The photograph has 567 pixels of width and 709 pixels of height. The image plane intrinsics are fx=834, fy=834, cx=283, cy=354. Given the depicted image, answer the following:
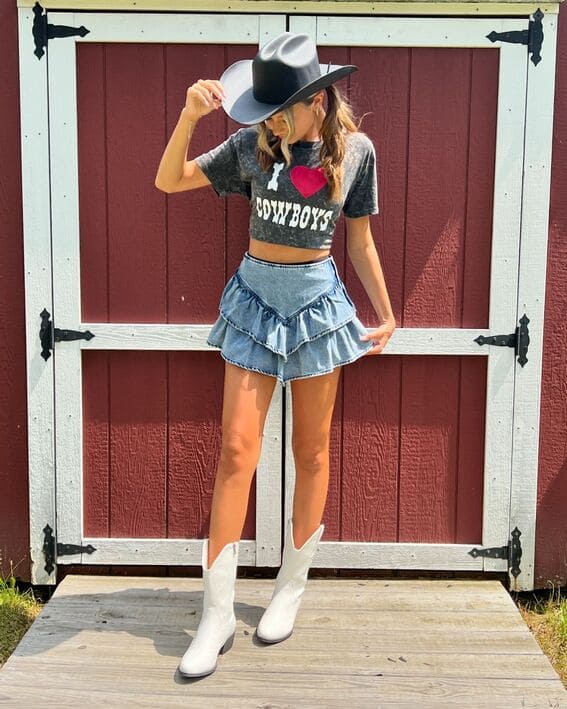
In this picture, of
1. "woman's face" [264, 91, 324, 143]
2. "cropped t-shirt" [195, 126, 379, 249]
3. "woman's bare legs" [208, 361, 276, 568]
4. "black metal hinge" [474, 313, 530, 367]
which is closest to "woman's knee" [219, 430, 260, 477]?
"woman's bare legs" [208, 361, 276, 568]

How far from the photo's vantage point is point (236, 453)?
2584 millimetres

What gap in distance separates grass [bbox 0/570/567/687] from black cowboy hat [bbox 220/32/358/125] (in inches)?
84.9

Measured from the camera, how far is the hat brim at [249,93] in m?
2.34

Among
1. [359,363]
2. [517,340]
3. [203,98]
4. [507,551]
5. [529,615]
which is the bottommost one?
[529,615]

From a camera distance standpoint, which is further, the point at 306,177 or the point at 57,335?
the point at 57,335

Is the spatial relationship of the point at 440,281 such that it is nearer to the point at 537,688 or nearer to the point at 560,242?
the point at 560,242

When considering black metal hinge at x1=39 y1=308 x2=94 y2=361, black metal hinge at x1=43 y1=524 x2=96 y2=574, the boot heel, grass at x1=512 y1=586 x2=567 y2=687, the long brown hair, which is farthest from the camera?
black metal hinge at x1=43 y1=524 x2=96 y2=574

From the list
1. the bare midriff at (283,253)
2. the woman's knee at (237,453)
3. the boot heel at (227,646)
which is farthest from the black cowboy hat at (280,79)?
the boot heel at (227,646)

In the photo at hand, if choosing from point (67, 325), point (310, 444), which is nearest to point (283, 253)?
point (310, 444)

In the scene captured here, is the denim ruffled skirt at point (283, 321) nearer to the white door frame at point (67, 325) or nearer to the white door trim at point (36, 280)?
the white door frame at point (67, 325)

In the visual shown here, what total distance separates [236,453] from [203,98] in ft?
3.48

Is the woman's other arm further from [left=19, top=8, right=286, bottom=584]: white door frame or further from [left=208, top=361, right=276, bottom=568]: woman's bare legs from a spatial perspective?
[left=19, top=8, right=286, bottom=584]: white door frame

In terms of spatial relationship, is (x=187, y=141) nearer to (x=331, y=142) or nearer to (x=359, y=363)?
(x=331, y=142)

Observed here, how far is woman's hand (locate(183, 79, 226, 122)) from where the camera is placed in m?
2.38
